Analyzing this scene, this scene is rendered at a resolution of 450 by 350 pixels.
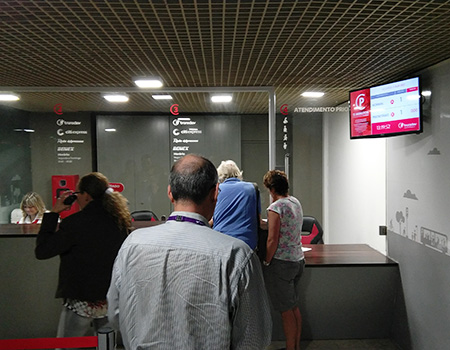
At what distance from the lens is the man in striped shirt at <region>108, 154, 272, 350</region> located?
1.27 metres

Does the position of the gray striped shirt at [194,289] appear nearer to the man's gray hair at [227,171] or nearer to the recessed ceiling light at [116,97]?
the man's gray hair at [227,171]

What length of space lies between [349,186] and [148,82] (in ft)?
7.95

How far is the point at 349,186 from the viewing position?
4695 millimetres

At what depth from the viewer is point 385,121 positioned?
3.45 metres

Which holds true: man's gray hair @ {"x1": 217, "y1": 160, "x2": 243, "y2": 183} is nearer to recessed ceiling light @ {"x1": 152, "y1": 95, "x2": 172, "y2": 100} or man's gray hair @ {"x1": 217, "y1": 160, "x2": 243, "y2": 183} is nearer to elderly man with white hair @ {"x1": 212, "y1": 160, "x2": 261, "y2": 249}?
elderly man with white hair @ {"x1": 212, "y1": 160, "x2": 261, "y2": 249}

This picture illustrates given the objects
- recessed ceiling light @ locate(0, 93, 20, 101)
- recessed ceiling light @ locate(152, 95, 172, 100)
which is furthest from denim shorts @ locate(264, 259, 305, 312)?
recessed ceiling light @ locate(0, 93, 20, 101)

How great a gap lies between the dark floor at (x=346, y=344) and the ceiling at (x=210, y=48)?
2.26 metres

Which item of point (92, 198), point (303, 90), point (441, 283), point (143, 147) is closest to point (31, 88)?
point (143, 147)

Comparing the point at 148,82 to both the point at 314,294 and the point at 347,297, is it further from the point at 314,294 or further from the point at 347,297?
the point at 347,297

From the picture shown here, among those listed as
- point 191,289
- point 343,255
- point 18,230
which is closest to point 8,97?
point 18,230

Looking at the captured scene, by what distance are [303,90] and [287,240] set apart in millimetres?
1605

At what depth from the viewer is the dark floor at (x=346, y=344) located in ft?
12.4

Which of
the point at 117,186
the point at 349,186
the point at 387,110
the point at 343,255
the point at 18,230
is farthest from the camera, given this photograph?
the point at 349,186

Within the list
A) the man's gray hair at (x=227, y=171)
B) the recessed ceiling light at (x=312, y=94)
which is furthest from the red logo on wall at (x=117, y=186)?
the recessed ceiling light at (x=312, y=94)
